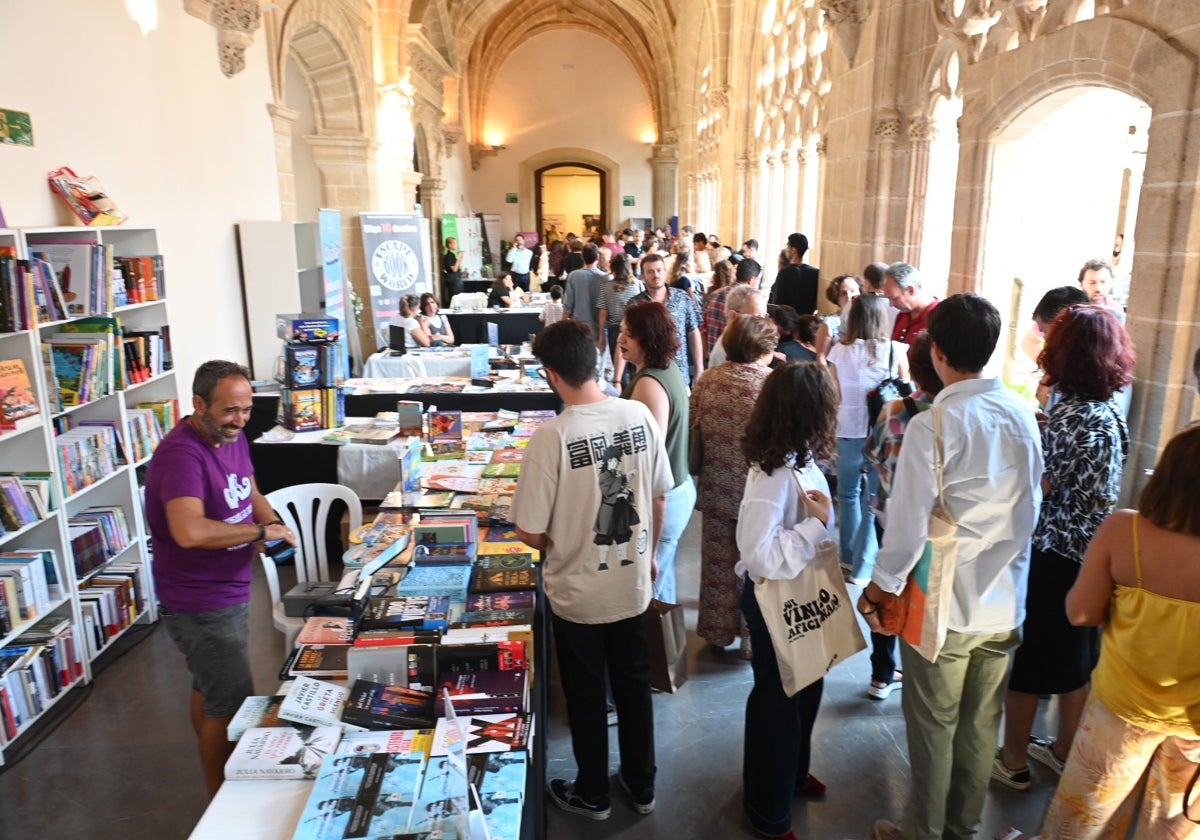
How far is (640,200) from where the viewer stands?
25.4m

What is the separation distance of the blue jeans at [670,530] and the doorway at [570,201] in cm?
2467

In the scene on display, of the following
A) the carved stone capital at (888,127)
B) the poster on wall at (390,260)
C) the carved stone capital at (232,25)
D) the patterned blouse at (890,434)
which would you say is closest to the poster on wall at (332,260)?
the poster on wall at (390,260)

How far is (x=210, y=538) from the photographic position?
2.42 m

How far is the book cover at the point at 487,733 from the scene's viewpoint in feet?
6.16

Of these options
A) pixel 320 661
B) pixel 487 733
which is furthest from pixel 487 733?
pixel 320 661

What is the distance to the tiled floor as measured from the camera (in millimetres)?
2703

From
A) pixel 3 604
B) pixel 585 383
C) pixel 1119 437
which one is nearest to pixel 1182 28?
pixel 1119 437

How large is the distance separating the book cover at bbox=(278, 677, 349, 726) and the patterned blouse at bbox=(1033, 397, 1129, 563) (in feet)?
7.45

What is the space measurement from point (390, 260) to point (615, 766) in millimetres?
8125

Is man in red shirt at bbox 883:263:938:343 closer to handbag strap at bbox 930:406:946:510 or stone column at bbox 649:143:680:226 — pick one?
handbag strap at bbox 930:406:946:510

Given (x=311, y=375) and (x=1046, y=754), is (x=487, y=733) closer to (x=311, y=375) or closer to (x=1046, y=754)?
(x=1046, y=754)

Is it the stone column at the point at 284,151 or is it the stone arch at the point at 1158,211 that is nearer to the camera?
the stone arch at the point at 1158,211

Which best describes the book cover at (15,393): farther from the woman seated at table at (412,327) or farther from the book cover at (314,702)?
the woman seated at table at (412,327)

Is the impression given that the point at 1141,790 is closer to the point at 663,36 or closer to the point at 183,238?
the point at 183,238
